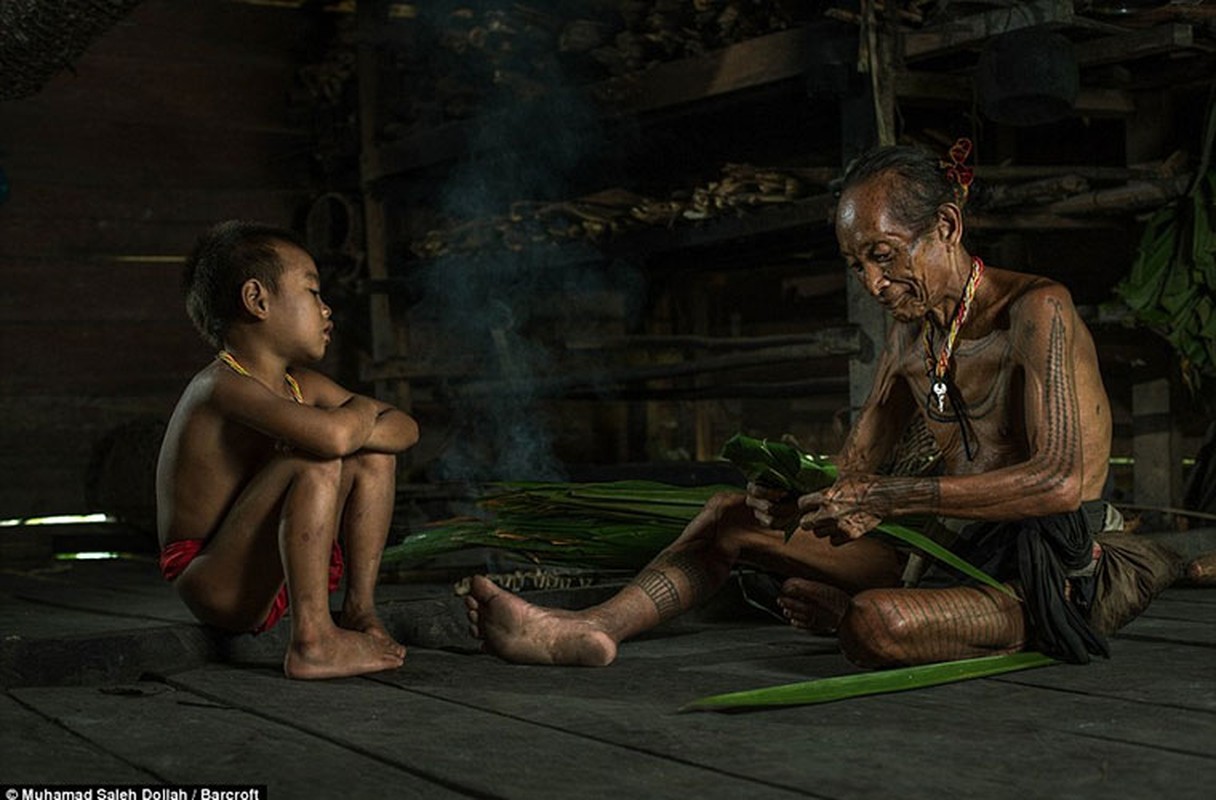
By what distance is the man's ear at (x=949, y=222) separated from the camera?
3.34 meters

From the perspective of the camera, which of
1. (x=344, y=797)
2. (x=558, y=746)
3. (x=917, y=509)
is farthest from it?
(x=917, y=509)

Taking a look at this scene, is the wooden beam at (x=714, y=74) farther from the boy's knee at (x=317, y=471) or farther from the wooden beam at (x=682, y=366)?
the boy's knee at (x=317, y=471)

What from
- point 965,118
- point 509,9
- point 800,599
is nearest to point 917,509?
point 800,599

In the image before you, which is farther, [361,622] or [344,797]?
[361,622]

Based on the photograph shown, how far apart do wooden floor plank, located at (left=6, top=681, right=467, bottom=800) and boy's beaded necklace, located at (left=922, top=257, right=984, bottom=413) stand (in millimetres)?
1621

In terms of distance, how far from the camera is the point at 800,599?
378 centimetres

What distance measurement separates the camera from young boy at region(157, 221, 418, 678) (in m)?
3.40

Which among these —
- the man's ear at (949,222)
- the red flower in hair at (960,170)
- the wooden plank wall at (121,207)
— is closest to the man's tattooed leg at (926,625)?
the man's ear at (949,222)

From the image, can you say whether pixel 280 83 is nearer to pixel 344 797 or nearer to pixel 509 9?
pixel 509 9

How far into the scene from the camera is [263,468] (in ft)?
11.6

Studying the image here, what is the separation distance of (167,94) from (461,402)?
7.81ft

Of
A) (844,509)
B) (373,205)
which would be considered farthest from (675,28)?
(844,509)

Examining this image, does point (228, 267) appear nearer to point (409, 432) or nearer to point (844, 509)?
point (409, 432)

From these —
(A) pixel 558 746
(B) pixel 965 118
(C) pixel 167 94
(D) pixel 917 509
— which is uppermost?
(C) pixel 167 94
